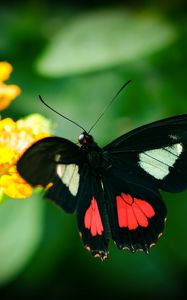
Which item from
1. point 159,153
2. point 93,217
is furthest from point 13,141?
point 159,153

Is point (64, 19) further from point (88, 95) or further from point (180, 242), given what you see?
point (180, 242)

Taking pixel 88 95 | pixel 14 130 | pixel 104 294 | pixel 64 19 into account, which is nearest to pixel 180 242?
pixel 104 294

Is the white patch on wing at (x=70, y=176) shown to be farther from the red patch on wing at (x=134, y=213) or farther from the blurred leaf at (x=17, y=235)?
the blurred leaf at (x=17, y=235)

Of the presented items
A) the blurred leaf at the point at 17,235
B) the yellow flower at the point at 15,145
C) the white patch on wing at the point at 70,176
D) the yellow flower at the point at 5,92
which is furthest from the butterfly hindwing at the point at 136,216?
the blurred leaf at the point at 17,235

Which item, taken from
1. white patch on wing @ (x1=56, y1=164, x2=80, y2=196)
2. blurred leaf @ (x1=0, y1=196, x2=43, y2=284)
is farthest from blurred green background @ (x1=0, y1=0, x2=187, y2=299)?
white patch on wing @ (x1=56, y1=164, x2=80, y2=196)

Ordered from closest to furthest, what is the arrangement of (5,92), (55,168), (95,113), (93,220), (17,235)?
(55,168)
(93,220)
(5,92)
(17,235)
(95,113)

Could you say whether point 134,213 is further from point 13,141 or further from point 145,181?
point 13,141

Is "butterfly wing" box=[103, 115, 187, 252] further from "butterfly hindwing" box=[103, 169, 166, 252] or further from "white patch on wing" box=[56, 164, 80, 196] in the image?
"white patch on wing" box=[56, 164, 80, 196]
